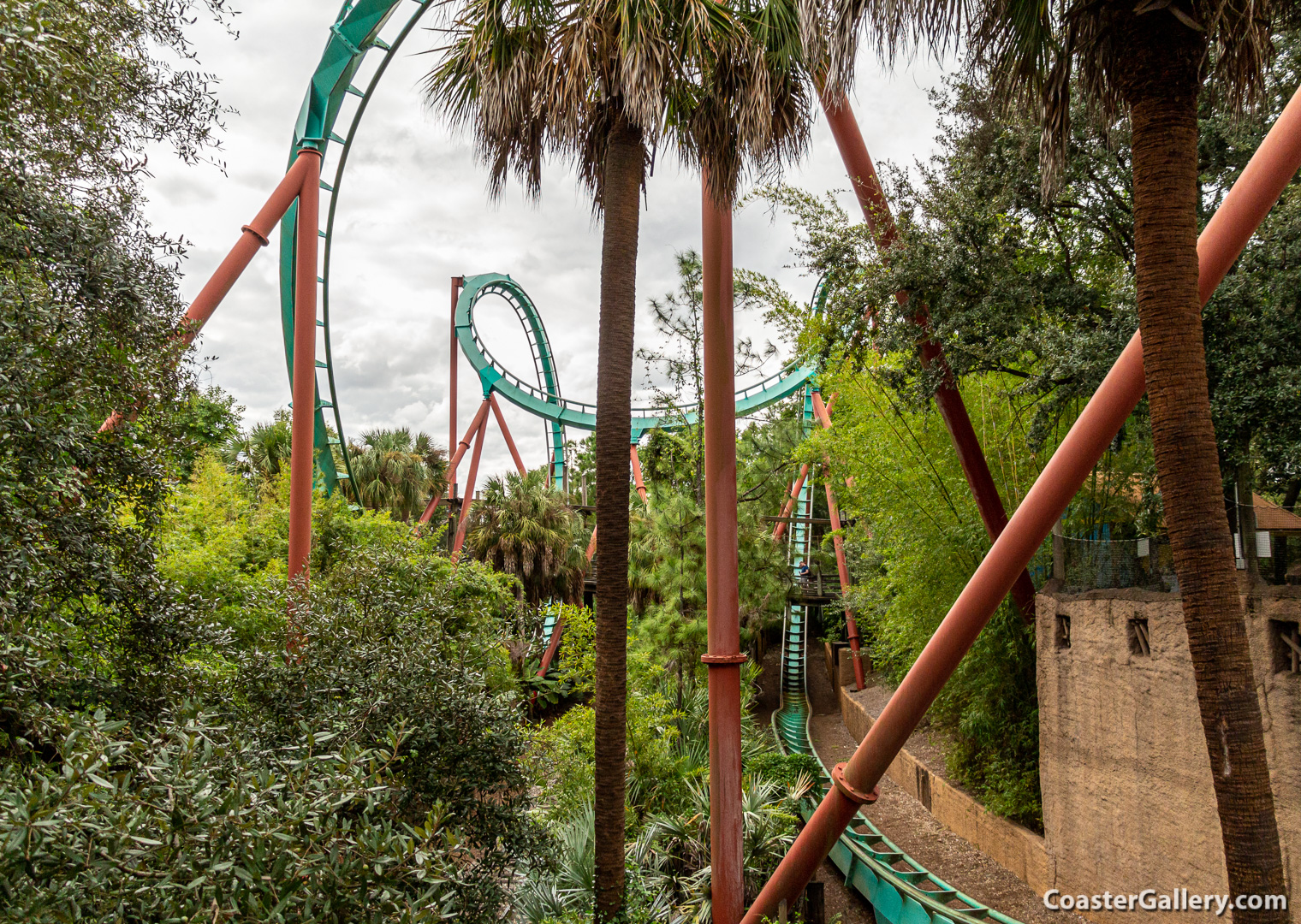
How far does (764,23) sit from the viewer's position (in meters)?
5.28

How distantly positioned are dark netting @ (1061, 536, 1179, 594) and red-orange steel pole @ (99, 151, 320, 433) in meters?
8.47

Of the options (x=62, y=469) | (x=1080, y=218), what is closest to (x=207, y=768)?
(x=62, y=469)

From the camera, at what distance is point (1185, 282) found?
3.19 metres

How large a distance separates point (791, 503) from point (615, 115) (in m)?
16.6

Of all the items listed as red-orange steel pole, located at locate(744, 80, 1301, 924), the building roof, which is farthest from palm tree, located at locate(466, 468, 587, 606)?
the building roof

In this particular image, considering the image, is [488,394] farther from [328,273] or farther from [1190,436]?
[1190,436]

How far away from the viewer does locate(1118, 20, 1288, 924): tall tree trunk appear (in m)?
2.93

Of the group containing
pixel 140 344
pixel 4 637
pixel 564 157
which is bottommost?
pixel 4 637

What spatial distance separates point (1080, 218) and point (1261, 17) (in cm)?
460

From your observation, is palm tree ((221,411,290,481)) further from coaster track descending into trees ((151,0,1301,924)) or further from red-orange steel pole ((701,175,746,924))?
red-orange steel pole ((701,175,746,924))

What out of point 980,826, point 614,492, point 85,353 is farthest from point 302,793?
point 980,826

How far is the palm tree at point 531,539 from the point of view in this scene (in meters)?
18.0

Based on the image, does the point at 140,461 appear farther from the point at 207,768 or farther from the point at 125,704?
the point at 207,768

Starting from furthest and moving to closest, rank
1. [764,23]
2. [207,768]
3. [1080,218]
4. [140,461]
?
[1080,218] → [764,23] → [140,461] → [207,768]
